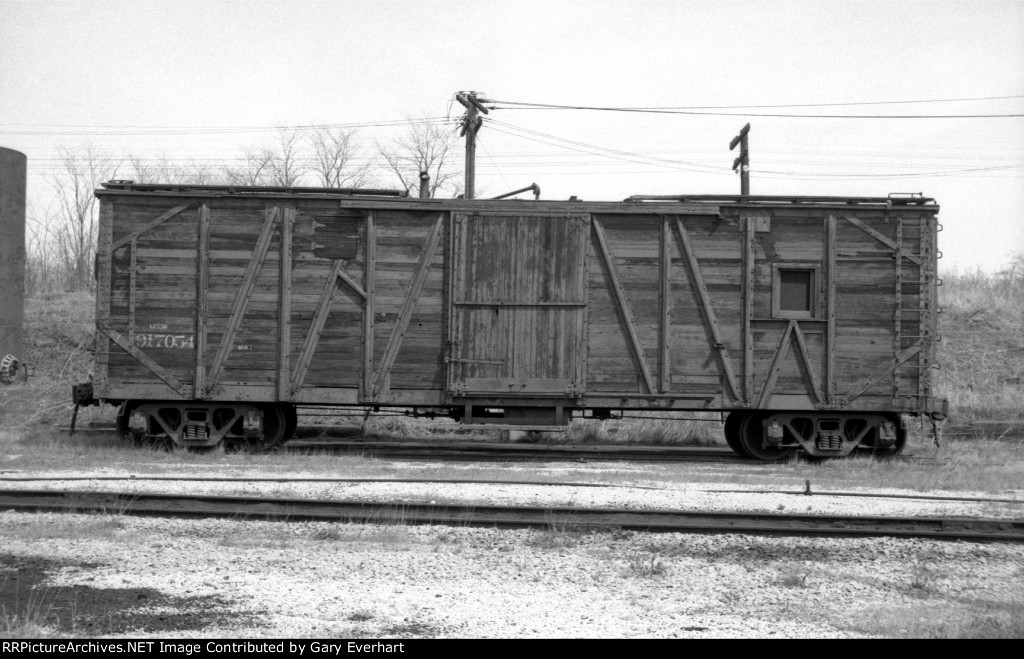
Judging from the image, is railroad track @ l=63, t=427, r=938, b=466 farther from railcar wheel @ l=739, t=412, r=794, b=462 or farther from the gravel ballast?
the gravel ballast

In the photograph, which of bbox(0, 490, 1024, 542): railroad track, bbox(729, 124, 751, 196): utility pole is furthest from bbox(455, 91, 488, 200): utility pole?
bbox(0, 490, 1024, 542): railroad track

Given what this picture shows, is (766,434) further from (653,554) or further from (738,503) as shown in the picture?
(653,554)

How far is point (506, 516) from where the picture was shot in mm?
7559

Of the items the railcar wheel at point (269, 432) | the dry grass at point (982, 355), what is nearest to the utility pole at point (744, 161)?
the dry grass at point (982, 355)

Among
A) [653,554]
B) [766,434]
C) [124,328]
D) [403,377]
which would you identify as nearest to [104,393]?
[124,328]

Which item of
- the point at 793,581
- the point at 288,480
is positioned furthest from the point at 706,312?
the point at 793,581

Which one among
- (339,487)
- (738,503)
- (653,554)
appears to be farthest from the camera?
(339,487)

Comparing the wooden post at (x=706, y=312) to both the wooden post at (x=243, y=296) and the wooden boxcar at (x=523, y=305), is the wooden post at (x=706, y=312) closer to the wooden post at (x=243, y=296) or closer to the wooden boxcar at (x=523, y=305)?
the wooden boxcar at (x=523, y=305)

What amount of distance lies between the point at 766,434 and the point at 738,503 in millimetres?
4109

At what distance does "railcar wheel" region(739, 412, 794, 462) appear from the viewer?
12.5 metres

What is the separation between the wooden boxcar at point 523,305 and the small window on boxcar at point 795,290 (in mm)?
22

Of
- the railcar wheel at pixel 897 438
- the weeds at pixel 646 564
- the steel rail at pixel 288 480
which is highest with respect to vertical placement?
the railcar wheel at pixel 897 438

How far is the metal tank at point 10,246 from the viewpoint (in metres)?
15.1

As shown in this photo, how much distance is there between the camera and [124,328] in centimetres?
1223
